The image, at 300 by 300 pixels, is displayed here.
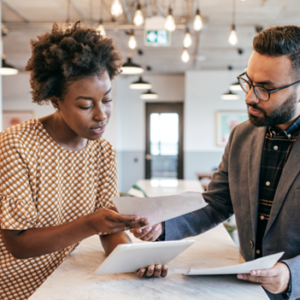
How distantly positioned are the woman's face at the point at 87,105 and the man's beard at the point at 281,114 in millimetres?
562

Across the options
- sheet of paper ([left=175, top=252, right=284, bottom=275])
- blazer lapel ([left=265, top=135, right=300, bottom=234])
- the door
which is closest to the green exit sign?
blazer lapel ([left=265, top=135, right=300, bottom=234])

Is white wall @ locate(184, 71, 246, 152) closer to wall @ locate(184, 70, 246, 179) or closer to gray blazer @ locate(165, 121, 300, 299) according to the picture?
wall @ locate(184, 70, 246, 179)

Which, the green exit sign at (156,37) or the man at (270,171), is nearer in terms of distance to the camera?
the man at (270,171)

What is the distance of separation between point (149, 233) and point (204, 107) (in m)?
A: 7.72

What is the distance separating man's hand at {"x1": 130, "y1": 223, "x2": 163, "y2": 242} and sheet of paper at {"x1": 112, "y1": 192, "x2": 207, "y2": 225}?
0.22m

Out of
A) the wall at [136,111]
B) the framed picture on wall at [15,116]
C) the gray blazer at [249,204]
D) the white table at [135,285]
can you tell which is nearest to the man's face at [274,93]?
the gray blazer at [249,204]

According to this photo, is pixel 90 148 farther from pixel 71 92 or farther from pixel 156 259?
pixel 156 259

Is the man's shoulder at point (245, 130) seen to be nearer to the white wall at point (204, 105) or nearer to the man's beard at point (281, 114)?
the man's beard at point (281, 114)

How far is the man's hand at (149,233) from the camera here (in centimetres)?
124

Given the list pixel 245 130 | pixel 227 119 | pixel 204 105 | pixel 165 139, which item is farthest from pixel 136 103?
pixel 245 130

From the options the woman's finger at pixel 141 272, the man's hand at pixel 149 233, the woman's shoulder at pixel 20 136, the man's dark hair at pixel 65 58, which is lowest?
the woman's finger at pixel 141 272

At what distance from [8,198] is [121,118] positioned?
8363 mm

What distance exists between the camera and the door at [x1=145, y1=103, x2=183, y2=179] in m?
9.27

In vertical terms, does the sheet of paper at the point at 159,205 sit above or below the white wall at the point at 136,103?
below
